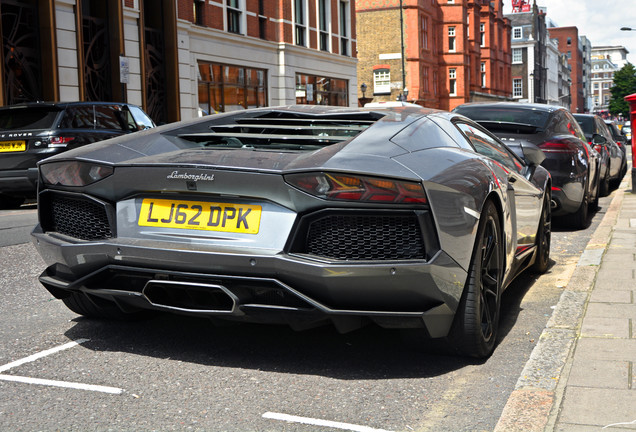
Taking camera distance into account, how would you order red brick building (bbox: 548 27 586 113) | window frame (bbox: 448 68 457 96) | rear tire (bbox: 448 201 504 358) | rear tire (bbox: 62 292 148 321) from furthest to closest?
red brick building (bbox: 548 27 586 113)
window frame (bbox: 448 68 457 96)
rear tire (bbox: 62 292 148 321)
rear tire (bbox: 448 201 504 358)

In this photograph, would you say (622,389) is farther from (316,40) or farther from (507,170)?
(316,40)

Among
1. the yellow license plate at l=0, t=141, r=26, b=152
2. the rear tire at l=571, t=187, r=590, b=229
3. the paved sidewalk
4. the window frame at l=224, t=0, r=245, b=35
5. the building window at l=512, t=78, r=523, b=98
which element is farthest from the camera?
the building window at l=512, t=78, r=523, b=98

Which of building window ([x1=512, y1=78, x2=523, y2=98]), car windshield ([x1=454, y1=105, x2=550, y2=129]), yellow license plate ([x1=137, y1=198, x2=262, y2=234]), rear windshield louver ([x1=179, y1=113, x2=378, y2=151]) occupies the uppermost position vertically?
building window ([x1=512, y1=78, x2=523, y2=98])

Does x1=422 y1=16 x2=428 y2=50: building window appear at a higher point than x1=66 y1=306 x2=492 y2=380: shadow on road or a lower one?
higher

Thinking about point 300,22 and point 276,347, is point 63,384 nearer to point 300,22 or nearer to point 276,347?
point 276,347

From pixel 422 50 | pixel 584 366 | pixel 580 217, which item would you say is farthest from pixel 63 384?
pixel 422 50

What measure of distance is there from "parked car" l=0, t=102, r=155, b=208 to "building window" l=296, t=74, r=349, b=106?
835 inches

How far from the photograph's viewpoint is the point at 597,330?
4.40 m

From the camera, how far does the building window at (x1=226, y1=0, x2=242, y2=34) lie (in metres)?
29.3

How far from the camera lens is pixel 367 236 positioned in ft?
11.5

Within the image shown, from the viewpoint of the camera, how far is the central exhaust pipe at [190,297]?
3.57 meters

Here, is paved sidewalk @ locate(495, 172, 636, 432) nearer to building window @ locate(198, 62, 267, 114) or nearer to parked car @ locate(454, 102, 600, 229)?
parked car @ locate(454, 102, 600, 229)

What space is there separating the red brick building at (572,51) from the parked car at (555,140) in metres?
179

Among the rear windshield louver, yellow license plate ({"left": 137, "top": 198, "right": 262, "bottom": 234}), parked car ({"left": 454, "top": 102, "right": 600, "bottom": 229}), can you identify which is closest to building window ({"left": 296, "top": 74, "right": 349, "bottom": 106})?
parked car ({"left": 454, "top": 102, "right": 600, "bottom": 229})
